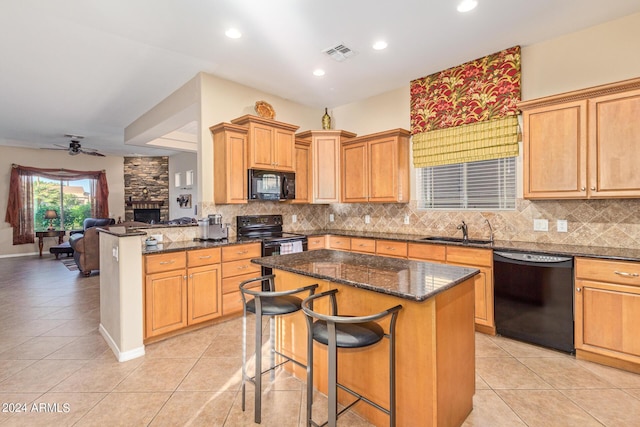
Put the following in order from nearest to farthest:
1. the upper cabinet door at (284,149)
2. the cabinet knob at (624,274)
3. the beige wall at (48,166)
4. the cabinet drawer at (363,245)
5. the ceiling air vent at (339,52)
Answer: the cabinet knob at (624,274) < the ceiling air vent at (339,52) < the cabinet drawer at (363,245) < the upper cabinet door at (284,149) < the beige wall at (48,166)

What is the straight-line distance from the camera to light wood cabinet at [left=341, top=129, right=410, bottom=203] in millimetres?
4324

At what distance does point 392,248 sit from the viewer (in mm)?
3938

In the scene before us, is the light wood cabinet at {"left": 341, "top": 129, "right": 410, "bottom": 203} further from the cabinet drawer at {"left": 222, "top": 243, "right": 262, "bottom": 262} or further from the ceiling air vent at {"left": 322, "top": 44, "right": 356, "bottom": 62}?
the cabinet drawer at {"left": 222, "top": 243, "right": 262, "bottom": 262}

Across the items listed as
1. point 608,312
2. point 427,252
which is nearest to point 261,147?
point 427,252

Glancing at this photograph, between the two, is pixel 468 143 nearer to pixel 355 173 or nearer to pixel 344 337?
pixel 355 173

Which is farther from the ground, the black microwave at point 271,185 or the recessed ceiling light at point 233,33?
the recessed ceiling light at point 233,33

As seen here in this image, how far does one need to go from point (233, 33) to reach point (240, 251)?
233cm

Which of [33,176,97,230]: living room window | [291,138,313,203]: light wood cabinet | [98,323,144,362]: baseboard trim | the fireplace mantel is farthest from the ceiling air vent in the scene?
[33,176,97,230]: living room window

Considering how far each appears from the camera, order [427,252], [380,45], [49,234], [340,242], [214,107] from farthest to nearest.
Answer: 1. [49,234]
2. [340,242]
3. [214,107]
4. [427,252]
5. [380,45]

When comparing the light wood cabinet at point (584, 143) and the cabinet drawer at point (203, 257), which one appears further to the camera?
the cabinet drawer at point (203, 257)

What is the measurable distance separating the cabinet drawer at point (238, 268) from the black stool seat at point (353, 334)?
2.10m

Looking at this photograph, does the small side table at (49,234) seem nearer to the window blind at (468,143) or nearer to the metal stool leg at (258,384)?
the metal stool leg at (258,384)

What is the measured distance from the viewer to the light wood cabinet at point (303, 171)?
4785 mm

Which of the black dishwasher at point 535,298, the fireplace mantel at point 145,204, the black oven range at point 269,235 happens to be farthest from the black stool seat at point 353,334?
the fireplace mantel at point 145,204
